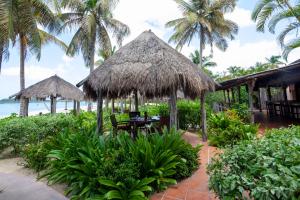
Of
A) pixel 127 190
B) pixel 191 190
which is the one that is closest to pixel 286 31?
pixel 191 190

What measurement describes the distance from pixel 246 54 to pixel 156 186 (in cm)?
4233

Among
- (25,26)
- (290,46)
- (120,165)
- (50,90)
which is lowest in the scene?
(120,165)

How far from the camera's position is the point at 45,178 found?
622 centimetres

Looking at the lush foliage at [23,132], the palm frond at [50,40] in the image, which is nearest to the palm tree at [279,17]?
the lush foliage at [23,132]

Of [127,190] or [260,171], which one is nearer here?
[260,171]

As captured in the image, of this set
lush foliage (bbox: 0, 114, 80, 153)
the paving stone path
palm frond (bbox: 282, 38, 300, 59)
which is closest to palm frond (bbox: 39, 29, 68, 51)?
lush foliage (bbox: 0, 114, 80, 153)

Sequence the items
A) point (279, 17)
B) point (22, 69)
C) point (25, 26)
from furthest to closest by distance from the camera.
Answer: point (22, 69), point (279, 17), point (25, 26)

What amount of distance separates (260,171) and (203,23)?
21.9 meters

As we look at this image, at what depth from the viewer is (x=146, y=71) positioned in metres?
7.15

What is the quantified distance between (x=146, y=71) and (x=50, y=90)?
10.0 meters

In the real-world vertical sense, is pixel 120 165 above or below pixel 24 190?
above

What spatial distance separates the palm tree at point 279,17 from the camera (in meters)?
11.4

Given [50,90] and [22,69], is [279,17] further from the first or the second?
[22,69]

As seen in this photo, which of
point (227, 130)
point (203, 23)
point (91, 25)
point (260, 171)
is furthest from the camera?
point (203, 23)
